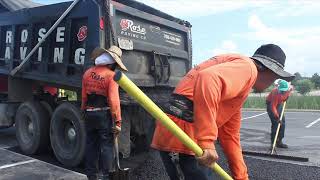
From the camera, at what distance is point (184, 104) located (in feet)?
10.2

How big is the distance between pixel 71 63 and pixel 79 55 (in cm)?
23

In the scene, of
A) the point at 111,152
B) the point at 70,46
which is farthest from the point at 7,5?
the point at 111,152

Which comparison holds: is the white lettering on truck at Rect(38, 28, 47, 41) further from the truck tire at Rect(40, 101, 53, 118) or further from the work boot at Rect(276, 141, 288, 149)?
the work boot at Rect(276, 141, 288, 149)

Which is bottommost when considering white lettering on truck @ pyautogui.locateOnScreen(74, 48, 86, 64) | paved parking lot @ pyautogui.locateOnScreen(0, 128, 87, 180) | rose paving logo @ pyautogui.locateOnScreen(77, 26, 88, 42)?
paved parking lot @ pyautogui.locateOnScreen(0, 128, 87, 180)

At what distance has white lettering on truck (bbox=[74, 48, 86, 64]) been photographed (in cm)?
629

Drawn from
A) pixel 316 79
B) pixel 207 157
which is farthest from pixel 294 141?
pixel 316 79

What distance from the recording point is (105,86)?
17.8ft

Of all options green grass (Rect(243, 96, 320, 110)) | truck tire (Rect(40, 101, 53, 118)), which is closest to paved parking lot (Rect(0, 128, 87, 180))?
truck tire (Rect(40, 101, 53, 118))

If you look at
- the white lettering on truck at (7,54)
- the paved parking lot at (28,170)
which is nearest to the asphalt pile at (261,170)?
the paved parking lot at (28,170)

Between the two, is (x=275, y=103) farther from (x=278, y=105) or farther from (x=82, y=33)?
(x=82, y=33)

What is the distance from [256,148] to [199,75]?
6.66 metres

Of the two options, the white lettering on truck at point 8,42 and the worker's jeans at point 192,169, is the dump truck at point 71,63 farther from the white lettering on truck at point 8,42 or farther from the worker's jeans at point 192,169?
the worker's jeans at point 192,169

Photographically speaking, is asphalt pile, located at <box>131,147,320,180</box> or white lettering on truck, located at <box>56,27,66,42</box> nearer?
asphalt pile, located at <box>131,147,320,180</box>

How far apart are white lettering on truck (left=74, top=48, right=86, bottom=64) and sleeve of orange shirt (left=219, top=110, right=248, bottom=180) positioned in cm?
320
